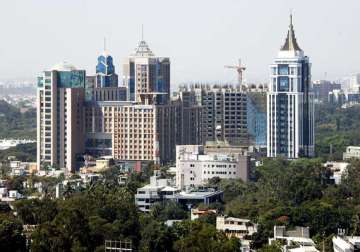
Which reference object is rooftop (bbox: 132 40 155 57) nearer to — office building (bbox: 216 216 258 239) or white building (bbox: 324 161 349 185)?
white building (bbox: 324 161 349 185)

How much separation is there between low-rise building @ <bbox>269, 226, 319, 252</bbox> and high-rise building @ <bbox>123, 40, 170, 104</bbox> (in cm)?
1865

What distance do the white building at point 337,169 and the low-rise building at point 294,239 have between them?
10083mm

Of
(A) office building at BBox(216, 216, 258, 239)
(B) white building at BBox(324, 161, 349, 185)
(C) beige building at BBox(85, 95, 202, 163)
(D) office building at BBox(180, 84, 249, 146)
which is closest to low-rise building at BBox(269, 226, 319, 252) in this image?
(A) office building at BBox(216, 216, 258, 239)

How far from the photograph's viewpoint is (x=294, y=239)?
2358 cm

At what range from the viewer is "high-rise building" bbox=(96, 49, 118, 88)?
147ft

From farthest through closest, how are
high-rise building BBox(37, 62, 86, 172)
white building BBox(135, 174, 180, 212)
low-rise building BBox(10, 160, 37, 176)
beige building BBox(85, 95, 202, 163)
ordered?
beige building BBox(85, 95, 202, 163) < high-rise building BBox(37, 62, 86, 172) < low-rise building BBox(10, 160, 37, 176) < white building BBox(135, 174, 180, 212)

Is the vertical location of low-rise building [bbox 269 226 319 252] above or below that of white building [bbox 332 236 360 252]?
below

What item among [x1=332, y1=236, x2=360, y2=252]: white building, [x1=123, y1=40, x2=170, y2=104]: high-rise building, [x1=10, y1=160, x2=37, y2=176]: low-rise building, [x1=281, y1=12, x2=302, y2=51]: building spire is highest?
[x1=281, y1=12, x2=302, y2=51]: building spire

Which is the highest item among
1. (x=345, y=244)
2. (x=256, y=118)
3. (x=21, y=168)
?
(x=256, y=118)

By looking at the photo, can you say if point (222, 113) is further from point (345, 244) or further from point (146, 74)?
point (345, 244)

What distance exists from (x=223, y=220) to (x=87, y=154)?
14315mm

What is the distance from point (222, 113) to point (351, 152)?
404 centimetres

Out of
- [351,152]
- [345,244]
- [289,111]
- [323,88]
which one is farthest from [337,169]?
[323,88]

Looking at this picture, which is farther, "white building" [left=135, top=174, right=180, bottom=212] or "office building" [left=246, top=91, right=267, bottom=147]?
"office building" [left=246, top=91, right=267, bottom=147]
